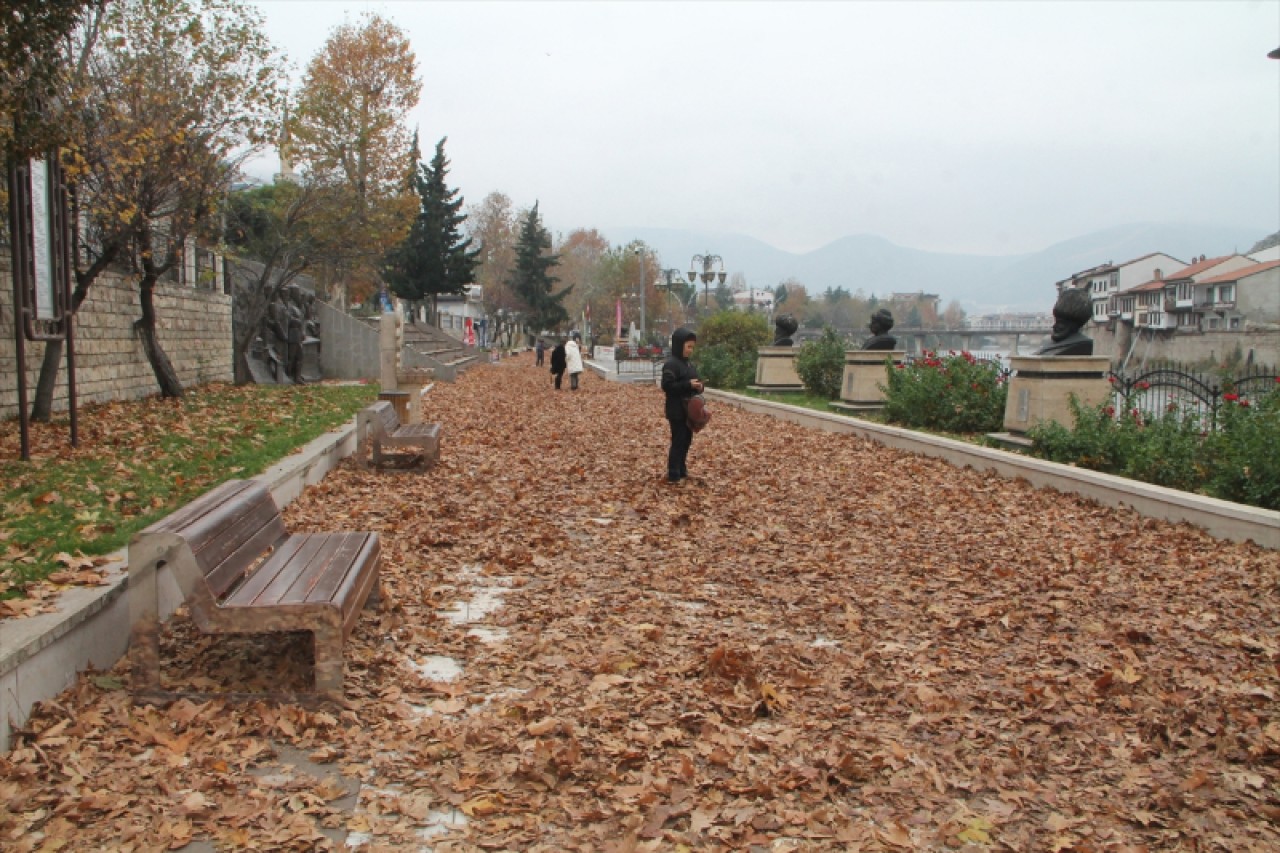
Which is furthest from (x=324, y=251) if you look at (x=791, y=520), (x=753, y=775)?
(x=753, y=775)

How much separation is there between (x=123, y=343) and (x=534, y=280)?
62995mm

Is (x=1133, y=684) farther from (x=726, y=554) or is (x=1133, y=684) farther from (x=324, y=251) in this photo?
(x=324, y=251)

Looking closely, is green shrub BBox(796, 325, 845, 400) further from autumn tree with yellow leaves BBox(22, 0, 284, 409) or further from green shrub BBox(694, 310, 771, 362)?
autumn tree with yellow leaves BBox(22, 0, 284, 409)

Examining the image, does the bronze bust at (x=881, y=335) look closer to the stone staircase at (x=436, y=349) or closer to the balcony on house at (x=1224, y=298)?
the stone staircase at (x=436, y=349)

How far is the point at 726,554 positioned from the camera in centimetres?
752

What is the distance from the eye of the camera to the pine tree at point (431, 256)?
196 ft

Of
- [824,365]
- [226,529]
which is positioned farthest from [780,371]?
[226,529]

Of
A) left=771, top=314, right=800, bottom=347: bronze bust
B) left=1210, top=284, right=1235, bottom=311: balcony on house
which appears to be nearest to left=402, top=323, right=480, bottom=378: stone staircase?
left=771, top=314, right=800, bottom=347: bronze bust

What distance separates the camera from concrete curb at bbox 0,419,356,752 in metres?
3.73

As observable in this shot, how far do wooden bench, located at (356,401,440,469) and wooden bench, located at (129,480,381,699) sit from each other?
6204 millimetres

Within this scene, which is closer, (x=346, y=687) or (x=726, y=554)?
(x=346, y=687)

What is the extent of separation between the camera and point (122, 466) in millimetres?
8828

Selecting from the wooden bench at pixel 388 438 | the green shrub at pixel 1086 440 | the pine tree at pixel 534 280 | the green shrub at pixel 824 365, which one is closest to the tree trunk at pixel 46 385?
the wooden bench at pixel 388 438

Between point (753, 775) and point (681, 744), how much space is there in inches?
14.5
